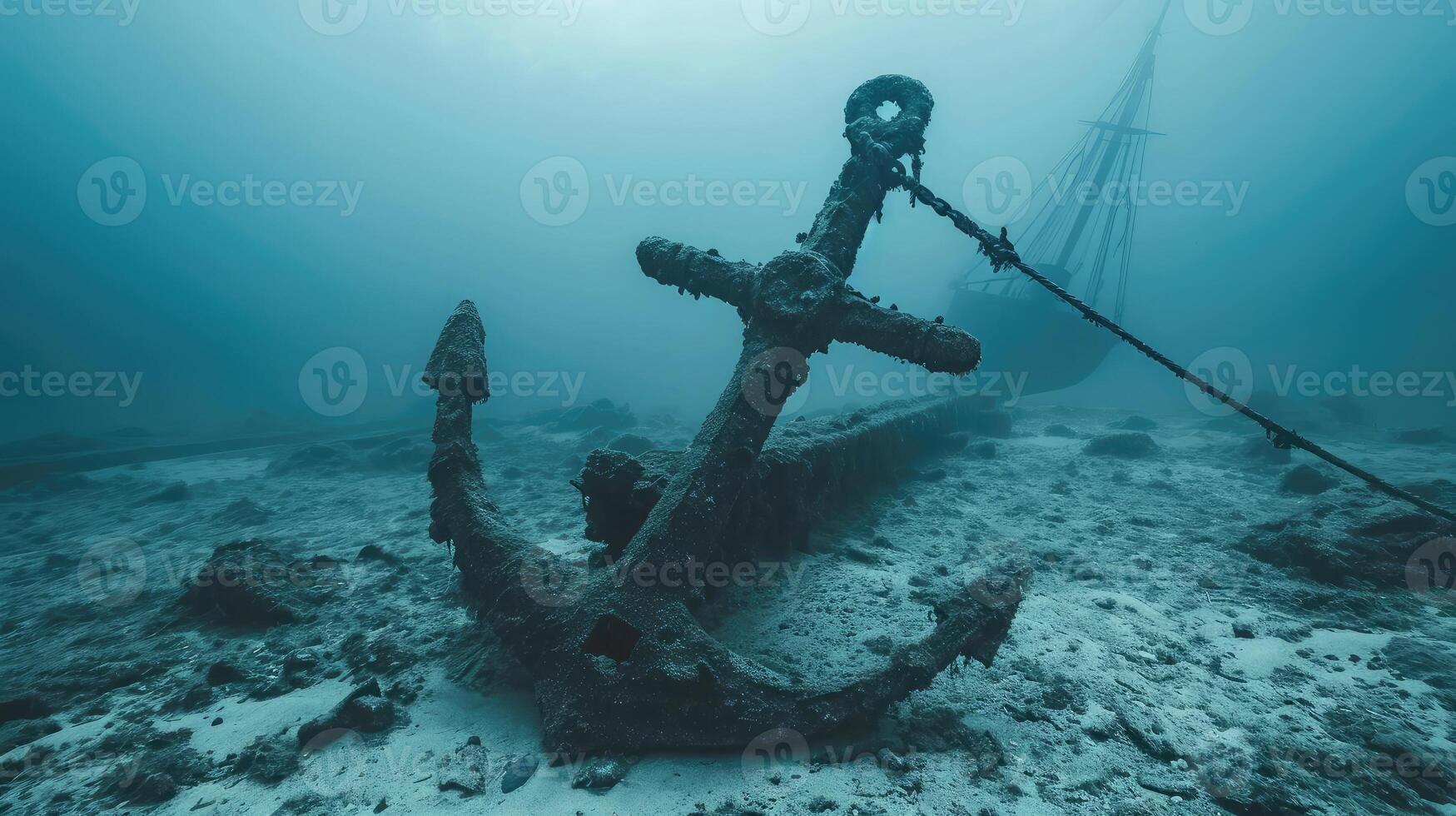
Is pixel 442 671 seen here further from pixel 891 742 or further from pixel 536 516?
pixel 536 516

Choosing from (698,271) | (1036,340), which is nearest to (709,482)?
(698,271)

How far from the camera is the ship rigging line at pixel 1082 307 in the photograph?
3.46m

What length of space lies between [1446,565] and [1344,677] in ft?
8.82

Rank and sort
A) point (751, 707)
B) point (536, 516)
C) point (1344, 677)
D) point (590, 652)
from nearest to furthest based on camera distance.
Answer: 1. point (751, 707)
2. point (590, 652)
3. point (1344, 677)
4. point (536, 516)

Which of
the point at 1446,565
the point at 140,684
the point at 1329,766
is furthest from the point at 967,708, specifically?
the point at 140,684

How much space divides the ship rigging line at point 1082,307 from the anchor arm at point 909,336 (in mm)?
662

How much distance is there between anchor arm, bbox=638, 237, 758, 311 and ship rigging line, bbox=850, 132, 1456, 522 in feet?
5.46

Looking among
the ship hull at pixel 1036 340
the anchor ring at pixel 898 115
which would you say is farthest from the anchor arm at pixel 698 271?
the ship hull at pixel 1036 340

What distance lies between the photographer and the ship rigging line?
346 cm

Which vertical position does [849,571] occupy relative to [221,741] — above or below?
above

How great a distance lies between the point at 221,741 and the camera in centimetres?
297

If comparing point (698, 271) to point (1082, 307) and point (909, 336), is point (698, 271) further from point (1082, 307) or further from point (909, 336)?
point (1082, 307)

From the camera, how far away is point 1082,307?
3.67 m

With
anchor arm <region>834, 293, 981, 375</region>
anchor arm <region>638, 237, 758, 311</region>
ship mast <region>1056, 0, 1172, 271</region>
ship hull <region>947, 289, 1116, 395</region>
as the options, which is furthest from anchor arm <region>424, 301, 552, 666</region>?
ship mast <region>1056, 0, 1172, 271</region>
